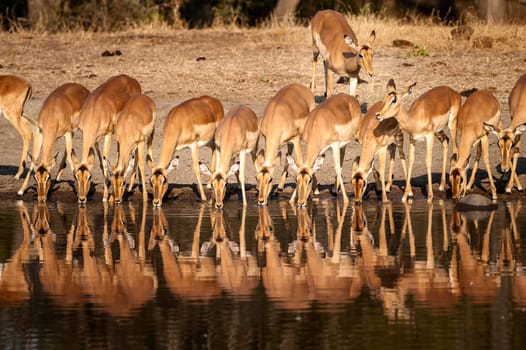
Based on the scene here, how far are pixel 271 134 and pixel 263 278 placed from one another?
17.6ft

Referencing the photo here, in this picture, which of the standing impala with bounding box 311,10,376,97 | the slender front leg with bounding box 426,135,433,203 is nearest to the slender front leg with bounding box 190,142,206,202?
the slender front leg with bounding box 426,135,433,203

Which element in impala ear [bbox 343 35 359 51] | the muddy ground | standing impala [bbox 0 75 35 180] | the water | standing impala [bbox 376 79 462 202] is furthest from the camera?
the muddy ground

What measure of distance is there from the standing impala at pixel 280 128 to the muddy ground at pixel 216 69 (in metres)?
1.05

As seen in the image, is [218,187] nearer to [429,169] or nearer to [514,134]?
[429,169]

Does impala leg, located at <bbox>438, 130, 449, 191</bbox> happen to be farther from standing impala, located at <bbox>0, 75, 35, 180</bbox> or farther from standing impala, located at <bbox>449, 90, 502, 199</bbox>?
standing impala, located at <bbox>0, 75, 35, 180</bbox>

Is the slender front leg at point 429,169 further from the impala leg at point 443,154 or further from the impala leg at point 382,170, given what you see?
the impala leg at point 382,170

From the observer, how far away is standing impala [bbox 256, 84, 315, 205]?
16172 mm

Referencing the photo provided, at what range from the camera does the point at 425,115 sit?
55.4ft

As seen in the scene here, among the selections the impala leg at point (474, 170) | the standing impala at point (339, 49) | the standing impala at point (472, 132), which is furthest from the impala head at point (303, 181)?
the standing impala at point (339, 49)

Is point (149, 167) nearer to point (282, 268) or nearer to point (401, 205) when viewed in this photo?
point (401, 205)

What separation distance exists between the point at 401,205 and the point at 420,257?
158 inches

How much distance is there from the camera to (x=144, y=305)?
10203 mm

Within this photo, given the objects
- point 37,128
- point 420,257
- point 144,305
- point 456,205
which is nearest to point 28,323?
point 144,305

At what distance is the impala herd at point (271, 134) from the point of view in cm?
1631
